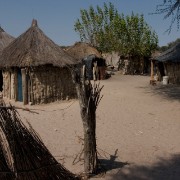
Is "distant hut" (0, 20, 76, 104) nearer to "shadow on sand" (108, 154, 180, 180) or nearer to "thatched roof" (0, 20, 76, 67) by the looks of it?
"thatched roof" (0, 20, 76, 67)

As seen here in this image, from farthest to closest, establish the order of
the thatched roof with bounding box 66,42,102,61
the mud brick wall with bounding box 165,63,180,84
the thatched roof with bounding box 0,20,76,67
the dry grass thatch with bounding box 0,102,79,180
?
1. the thatched roof with bounding box 66,42,102,61
2. the mud brick wall with bounding box 165,63,180,84
3. the thatched roof with bounding box 0,20,76,67
4. the dry grass thatch with bounding box 0,102,79,180

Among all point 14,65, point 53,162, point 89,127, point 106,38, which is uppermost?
point 106,38

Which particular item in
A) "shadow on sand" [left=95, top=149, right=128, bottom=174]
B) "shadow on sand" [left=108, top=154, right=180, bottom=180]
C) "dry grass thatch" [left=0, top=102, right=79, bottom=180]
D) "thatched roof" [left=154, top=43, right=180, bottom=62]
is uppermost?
"thatched roof" [left=154, top=43, right=180, bottom=62]

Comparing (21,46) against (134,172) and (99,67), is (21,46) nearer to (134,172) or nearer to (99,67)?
(134,172)

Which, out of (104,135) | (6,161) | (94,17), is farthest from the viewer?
(94,17)

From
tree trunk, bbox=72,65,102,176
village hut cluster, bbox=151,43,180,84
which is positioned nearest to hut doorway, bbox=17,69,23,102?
tree trunk, bbox=72,65,102,176

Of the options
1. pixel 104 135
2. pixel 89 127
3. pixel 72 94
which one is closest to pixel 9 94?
pixel 72 94

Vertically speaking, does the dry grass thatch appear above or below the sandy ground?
above

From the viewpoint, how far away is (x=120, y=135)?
8.84 meters

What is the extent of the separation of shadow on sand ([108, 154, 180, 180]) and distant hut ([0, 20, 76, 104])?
708 cm

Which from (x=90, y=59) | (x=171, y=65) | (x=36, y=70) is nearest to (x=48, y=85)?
(x=36, y=70)

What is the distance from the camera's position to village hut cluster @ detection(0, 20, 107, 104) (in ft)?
42.9

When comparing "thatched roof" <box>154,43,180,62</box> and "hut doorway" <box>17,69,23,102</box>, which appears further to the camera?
"thatched roof" <box>154,43,180,62</box>

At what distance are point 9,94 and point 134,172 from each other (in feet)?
29.7
